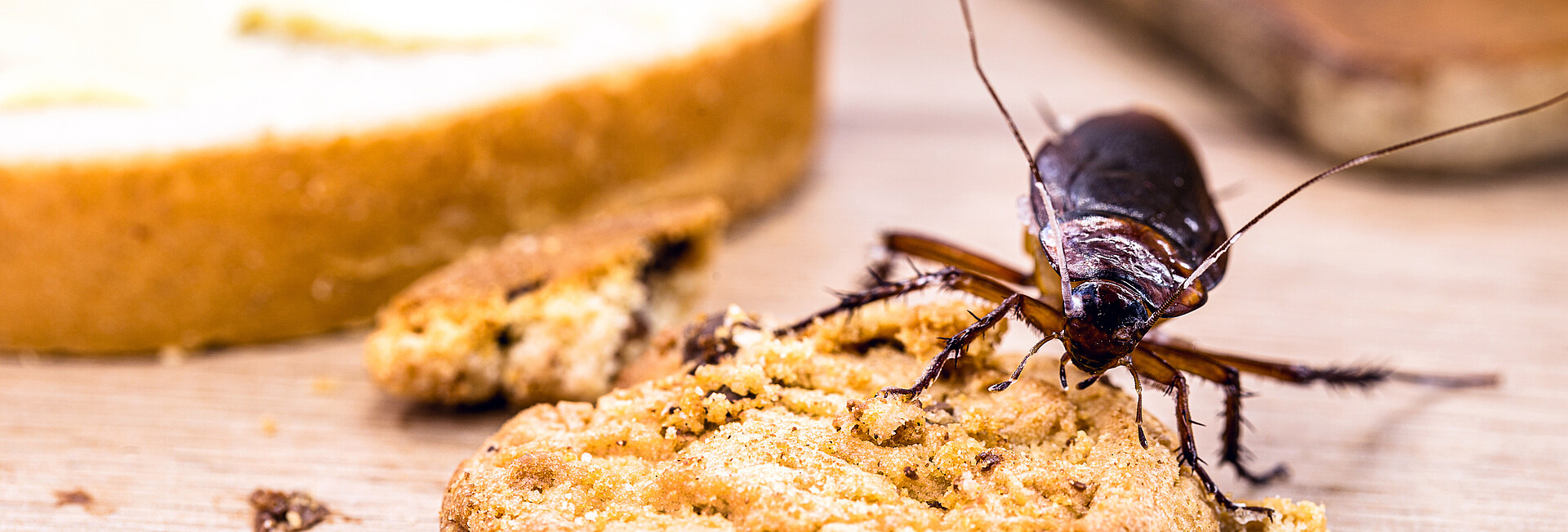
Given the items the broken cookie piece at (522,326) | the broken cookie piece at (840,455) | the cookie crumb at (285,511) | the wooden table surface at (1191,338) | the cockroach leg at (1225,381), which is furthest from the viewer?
the broken cookie piece at (522,326)

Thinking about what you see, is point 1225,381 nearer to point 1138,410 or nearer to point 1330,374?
point 1138,410

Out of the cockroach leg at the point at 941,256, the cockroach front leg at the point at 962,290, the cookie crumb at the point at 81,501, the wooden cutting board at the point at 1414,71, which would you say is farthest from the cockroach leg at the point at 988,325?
the wooden cutting board at the point at 1414,71

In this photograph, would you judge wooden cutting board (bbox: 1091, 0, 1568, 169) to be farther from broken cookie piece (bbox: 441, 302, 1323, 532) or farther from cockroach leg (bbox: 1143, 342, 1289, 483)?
broken cookie piece (bbox: 441, 302, 1323, 532)

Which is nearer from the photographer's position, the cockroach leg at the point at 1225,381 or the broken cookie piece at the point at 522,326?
the cockroach leg at the point at 1225,381

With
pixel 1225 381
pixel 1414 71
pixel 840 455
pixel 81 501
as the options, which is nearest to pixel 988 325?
pixel 840 455

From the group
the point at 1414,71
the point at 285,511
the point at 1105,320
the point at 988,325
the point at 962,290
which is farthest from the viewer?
the point at 1414,71

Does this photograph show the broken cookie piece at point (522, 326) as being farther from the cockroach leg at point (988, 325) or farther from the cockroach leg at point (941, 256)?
the cockroach leg at point (988, 325)
